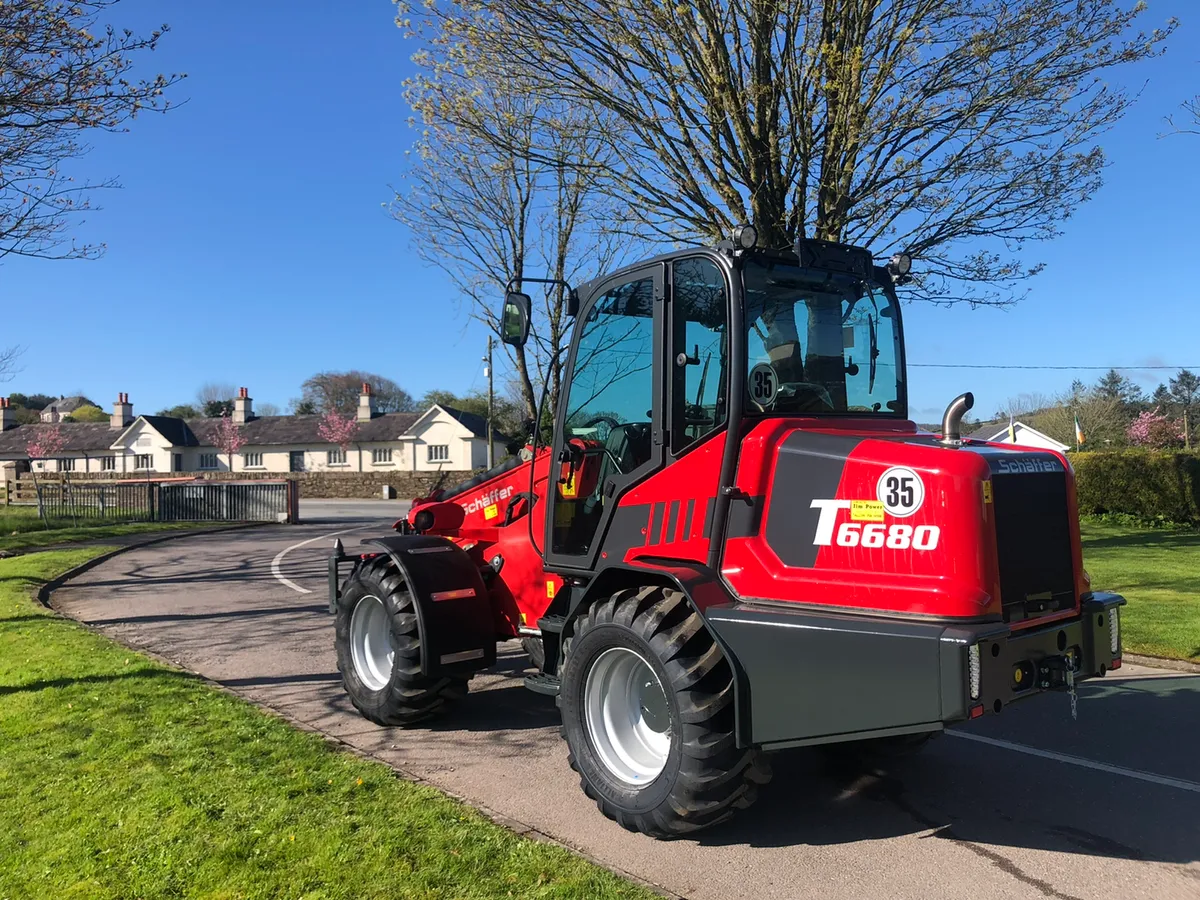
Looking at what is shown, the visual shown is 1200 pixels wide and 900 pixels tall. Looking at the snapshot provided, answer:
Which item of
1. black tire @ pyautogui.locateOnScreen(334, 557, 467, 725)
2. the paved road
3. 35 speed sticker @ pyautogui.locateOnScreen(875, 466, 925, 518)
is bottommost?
the paved road

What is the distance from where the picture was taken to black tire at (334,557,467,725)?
5621mm

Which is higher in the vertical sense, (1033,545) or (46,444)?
(46,444)

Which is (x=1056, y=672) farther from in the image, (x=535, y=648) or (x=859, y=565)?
(x=535, y=648)

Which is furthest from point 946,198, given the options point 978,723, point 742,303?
point 742,303

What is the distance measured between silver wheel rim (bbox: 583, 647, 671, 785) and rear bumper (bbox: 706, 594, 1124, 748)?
716mm

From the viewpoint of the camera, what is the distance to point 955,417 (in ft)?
12.2

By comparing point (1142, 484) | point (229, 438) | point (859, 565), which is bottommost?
point (1142, 484)

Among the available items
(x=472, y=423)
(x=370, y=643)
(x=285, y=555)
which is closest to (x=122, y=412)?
(x=472, y=423)

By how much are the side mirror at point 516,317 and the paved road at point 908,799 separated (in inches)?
101

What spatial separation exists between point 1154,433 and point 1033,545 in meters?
55.0

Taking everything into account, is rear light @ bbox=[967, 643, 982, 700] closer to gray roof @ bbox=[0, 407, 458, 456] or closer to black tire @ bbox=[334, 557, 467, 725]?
black tire @ bbox=[334, 557, 467, 725]

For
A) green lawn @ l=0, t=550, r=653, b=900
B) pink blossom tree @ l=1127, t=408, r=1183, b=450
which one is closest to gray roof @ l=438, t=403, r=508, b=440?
pink blossom tree @ l=1127, t=408, r=1183, b=450

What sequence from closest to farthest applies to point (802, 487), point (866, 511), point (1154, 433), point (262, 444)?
point (866, 511) → point (802, 487) → point (1154, 433) → point (262, 444)

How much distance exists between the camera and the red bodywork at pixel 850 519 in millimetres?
3426
